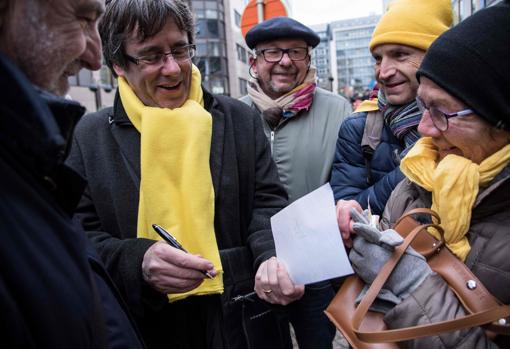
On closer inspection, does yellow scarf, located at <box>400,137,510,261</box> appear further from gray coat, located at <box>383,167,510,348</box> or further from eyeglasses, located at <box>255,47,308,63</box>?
eyeglasses, located at <box>255,47,308,63</box>

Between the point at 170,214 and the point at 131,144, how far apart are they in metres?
0.35

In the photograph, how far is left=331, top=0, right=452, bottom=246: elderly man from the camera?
191cm

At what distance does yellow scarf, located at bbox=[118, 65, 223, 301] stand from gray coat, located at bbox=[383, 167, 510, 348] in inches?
28.6

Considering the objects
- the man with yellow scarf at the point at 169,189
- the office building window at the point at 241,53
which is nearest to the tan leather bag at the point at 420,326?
the man with yellow scarf at the point at 169,189

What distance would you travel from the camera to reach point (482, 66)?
131 centimetres

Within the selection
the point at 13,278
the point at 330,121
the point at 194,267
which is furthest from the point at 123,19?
the point at 330,121

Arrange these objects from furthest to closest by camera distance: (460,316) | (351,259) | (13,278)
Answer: (351,259) < (460,316) < (13,278)

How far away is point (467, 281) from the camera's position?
3.84ft

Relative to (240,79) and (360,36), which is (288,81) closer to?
(240,79)

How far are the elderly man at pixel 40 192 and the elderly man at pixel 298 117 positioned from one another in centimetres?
169

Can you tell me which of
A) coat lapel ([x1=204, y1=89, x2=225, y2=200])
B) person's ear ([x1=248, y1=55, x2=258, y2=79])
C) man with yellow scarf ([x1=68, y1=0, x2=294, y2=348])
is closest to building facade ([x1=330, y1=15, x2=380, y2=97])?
person's ear ([x1=248, y1=55, x2=258, y2=79])

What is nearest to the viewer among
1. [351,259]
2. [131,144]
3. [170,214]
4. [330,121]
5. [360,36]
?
[351,259]

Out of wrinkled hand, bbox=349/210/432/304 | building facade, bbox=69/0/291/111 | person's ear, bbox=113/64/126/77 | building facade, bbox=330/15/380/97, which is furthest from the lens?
building facade, bbox=330/15/380/97

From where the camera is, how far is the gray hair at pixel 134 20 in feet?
5.29
